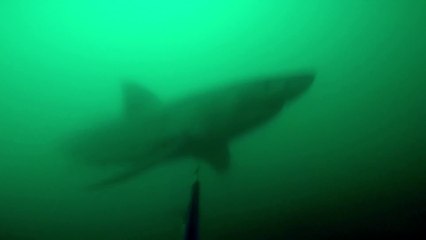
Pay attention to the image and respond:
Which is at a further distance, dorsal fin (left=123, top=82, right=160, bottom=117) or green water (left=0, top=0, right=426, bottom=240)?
dorsal fin (left=123, top=82, right=160, bottom=117)

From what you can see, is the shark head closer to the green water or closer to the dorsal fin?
the green water

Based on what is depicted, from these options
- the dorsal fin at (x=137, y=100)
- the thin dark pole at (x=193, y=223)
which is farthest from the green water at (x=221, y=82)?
the thin dark pole at (x=193, y=223)

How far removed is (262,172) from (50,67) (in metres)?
1.63

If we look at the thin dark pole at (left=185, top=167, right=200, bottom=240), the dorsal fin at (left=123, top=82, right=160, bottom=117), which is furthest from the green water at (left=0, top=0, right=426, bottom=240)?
the thin dark pole at (left=185, top=167, right=200, bottom=240)

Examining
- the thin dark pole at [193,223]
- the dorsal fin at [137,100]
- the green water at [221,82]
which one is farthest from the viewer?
the dorsal fin at [137,100]

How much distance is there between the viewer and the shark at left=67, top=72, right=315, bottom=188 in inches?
91.4

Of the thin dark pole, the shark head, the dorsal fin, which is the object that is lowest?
the thin dark pole

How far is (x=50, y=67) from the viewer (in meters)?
2.22

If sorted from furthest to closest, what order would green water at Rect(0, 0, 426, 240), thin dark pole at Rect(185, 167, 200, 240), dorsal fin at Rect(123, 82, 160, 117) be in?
dorsal fin at Rect(123, 82, 160, 117)
green water at Rect(0, 0, 426, 240)
thin dark pole at Rect(185, 167, 200, 240)

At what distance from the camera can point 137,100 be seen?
229cm

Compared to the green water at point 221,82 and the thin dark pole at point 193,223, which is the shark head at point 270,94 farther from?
the thin dark pole at point 193,223

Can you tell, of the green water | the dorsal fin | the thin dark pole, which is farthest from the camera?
the dorsal fin

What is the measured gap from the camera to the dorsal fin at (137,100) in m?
2.25

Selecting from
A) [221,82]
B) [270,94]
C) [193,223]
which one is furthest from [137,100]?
[193,223]
